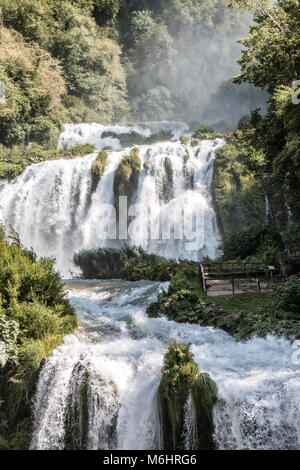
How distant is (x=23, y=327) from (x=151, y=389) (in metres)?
3.77

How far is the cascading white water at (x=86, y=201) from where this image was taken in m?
26.7

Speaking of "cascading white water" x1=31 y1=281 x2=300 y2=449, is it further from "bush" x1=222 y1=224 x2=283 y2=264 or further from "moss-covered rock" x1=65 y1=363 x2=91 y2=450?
"bush" x1=222 y1=224 x2=283 y2=264


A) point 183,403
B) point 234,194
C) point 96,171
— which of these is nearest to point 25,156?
point 96,171

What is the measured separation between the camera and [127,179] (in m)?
27.7

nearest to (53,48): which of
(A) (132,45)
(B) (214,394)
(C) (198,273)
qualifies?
(A) (132,45)

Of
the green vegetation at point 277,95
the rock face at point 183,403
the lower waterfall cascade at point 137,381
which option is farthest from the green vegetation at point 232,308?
the green vegetation at point 277,95

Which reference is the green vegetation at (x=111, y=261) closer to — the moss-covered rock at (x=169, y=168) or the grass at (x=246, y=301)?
the grass at (x=246, y=301)

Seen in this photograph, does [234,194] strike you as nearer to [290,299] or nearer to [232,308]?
[232,308]

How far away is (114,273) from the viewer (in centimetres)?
2072

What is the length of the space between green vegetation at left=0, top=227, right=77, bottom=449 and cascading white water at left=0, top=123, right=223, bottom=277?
52.4ft

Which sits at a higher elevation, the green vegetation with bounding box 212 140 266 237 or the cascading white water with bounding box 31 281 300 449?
the green vegetation with bounding box 212 140 266 237

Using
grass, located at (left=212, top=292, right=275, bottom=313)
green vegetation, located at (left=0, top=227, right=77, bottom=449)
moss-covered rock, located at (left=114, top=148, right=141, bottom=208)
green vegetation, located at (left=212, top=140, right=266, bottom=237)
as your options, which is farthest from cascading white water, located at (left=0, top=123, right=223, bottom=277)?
green vegetation, located at (left=0, top=227, right=77, bottom=449)

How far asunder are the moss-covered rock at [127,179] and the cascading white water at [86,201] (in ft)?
1.30

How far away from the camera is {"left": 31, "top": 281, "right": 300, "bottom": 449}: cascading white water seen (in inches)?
254
